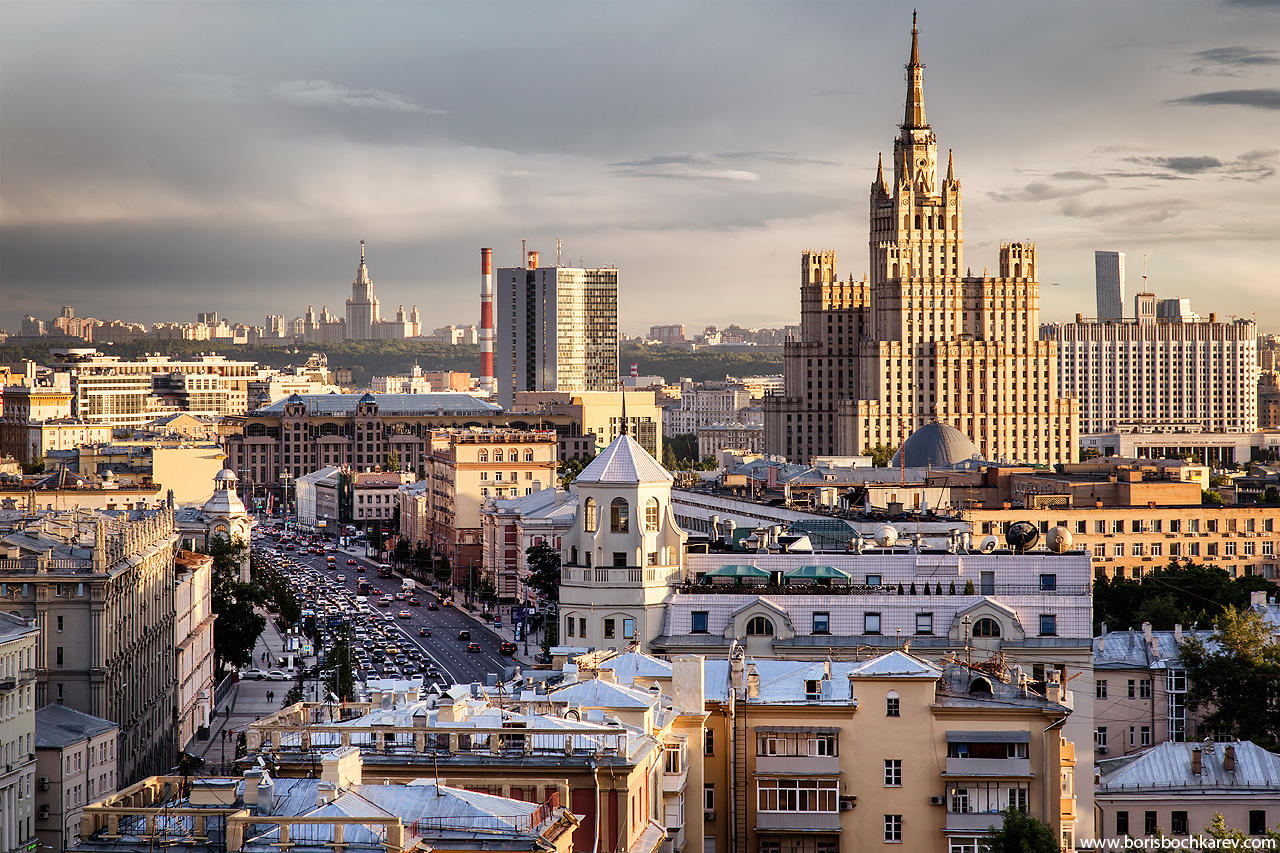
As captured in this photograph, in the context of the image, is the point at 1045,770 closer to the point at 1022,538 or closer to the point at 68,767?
the point at 1022,538

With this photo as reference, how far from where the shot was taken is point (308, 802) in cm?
4250

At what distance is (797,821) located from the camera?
5903cm

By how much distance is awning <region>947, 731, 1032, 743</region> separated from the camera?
57781mm

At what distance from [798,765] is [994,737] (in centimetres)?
532

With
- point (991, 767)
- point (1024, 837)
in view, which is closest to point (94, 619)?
point (991, 767)

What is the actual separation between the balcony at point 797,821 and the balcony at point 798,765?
119 cm

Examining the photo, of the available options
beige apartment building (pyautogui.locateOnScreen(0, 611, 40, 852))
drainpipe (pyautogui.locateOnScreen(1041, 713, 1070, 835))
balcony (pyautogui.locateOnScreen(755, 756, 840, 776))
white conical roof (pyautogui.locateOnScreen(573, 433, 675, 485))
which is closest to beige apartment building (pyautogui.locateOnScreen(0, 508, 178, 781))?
beige apartment building (pyautogui.locateOnScreen(0, 611, 40, 852))

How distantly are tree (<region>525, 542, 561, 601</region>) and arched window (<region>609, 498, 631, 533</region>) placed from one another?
73.9m

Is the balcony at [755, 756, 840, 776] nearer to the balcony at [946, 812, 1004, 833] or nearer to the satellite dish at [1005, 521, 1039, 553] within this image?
the balcony at [946, 812, 1004, 833]

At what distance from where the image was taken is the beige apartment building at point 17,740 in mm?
70688

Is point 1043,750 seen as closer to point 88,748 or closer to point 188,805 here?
point 188,805

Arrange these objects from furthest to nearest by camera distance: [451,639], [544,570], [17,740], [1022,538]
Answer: [544,570]
[451,639]
[1022,538]
[17,740]

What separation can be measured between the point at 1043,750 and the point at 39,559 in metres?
44.4

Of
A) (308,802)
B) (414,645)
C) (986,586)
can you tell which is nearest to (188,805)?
(308,802)
